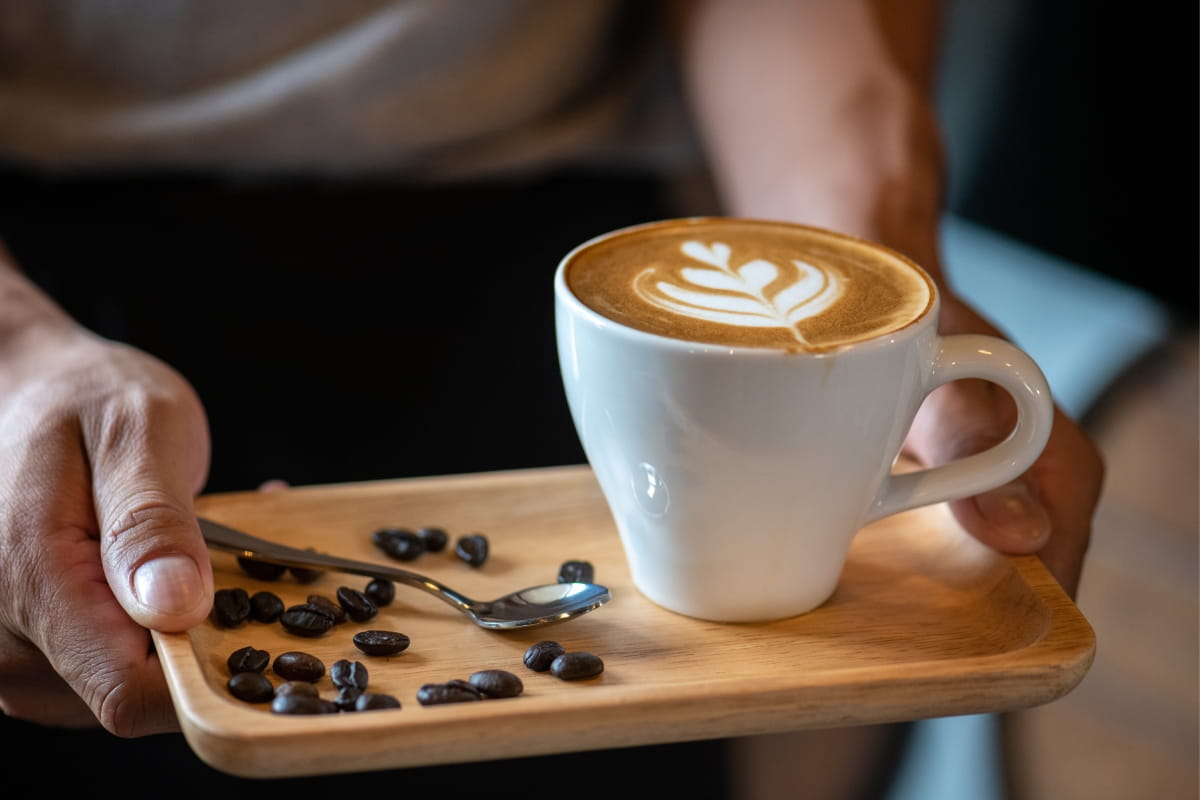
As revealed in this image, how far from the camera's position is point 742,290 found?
0.96 meters

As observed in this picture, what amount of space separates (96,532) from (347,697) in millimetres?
299

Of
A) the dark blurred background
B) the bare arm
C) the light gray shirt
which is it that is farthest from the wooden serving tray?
the dark blurred background

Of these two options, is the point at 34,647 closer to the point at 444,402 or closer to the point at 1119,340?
the point at 444,402

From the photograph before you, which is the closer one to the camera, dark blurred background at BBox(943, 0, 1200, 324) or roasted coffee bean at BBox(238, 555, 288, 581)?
roasted coffee bean at BBox(238, 555, 288, 581)

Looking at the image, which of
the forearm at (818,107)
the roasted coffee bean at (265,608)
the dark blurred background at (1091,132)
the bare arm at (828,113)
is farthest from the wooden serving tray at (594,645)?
the dark blurred background at (1091,132)

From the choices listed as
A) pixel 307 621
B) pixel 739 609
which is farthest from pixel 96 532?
pixel 739 609

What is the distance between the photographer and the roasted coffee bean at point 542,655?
0.87 meters

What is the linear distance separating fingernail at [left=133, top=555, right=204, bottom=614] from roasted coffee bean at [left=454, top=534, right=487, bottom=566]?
0.23 m

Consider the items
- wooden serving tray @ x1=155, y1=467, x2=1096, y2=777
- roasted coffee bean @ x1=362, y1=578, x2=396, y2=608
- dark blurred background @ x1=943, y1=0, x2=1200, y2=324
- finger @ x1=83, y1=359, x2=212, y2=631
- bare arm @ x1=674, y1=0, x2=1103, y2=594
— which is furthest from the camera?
dark blurred background @ x1=943, y1=0, x2=1200, y2=324

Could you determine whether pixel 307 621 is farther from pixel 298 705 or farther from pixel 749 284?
pixel 749 284

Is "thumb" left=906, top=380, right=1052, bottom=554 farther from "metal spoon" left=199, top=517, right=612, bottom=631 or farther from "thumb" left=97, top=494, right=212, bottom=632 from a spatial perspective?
"thumb" left=97, top=494, right=212, bottom=632

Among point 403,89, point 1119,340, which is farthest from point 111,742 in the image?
point 1119,340

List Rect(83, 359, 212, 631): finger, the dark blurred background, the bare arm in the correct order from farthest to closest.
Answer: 1. the dark blurred background
2. the bare arm
3. Rect(83, 359, 212, 631): finger

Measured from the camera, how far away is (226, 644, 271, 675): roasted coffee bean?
0.85m
